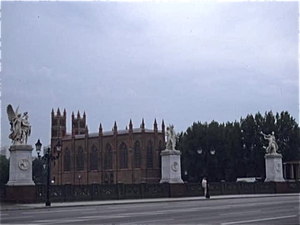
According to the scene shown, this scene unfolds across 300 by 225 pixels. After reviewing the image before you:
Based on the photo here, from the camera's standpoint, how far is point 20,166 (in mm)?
32125

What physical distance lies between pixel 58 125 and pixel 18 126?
93892 mm

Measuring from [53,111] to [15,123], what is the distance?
97.4m

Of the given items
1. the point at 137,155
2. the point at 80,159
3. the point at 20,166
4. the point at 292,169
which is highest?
the point at 137,155

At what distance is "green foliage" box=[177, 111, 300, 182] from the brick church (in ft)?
75.7

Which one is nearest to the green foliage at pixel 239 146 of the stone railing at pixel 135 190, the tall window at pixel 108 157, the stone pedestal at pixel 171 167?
the stone railing at pixel 135 190

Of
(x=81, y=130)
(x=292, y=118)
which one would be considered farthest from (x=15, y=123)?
(x=81, y=130)

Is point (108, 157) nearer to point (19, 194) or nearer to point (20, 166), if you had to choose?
point (20, 166)

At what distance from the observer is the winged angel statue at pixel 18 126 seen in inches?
1292

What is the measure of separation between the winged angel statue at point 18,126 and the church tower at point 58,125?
90692 mm

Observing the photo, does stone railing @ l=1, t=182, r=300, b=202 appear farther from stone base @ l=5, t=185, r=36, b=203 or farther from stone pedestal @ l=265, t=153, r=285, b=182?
stone pedestal @ l=265, t=153, r=285, b=182

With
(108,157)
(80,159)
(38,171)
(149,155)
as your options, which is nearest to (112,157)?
(108,157)

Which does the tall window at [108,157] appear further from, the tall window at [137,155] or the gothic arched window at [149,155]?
the gothic arched window at [149,155]

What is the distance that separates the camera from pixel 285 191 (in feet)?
159

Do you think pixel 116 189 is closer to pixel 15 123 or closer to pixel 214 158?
pixel 15 123
